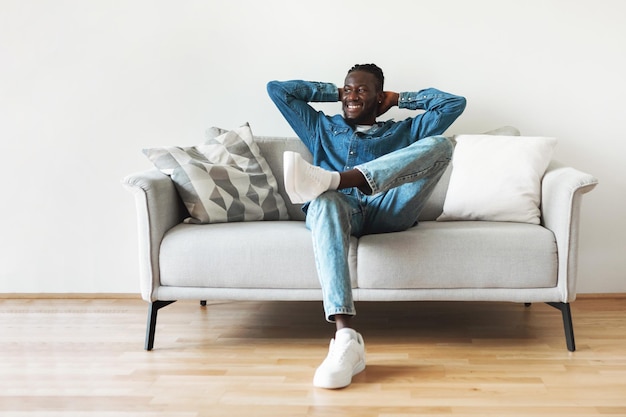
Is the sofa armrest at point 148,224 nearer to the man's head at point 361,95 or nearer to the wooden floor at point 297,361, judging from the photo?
the wooden floor at point 297,361

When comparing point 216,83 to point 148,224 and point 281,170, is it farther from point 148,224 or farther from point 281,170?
point 148,224

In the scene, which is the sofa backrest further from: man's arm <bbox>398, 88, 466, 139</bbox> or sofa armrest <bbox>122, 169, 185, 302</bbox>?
sofa armrest <bbox>122, 169, 185, 302</bbox>

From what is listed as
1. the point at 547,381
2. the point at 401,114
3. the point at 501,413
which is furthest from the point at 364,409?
the point at 401,114

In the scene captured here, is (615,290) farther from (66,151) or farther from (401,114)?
(66,151)

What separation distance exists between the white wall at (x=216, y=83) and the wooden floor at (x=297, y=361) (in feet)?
1.14

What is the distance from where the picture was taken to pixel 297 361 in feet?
8.54

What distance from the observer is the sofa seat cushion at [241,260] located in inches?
107

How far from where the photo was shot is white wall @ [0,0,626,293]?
354 cm

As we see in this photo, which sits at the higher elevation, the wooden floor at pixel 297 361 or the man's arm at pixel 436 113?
the man's arm at pixel 436 113

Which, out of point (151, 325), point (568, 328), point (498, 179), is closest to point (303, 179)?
point (151, 325)

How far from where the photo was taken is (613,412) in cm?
209

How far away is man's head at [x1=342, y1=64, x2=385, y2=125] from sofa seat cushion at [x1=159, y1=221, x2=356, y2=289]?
0.64 metres

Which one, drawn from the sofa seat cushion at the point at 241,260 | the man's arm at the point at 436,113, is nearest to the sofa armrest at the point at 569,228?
the man's arm at the point at 436,113

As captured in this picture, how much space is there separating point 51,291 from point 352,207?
1.83 metres
